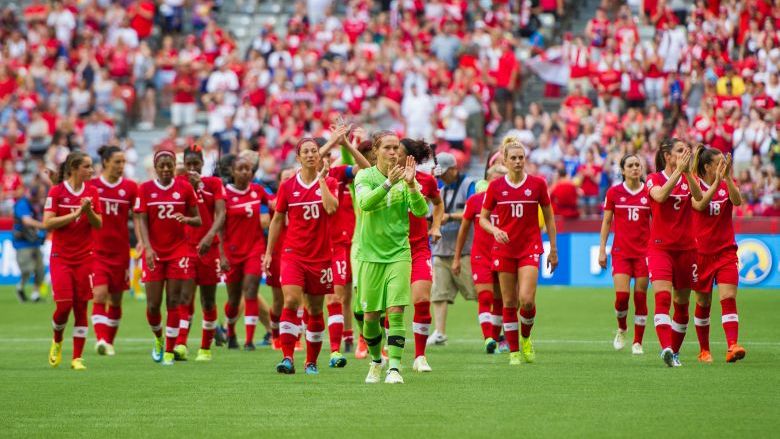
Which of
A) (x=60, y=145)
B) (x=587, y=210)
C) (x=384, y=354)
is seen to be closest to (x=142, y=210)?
(x=384, y=354)

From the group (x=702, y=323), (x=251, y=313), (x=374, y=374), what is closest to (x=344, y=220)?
(x=251, y=313)

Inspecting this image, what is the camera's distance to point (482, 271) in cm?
1703

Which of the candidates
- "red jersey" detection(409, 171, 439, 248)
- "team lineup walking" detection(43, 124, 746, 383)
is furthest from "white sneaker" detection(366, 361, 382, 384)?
"red jersey" detection(409, 171, 439, 248)

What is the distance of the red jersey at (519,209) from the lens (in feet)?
50.0

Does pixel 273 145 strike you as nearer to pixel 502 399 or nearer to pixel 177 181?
pixel 177 181

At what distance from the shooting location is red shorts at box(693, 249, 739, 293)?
14852mm

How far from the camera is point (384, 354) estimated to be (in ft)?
51.5

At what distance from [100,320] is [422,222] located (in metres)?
4.85

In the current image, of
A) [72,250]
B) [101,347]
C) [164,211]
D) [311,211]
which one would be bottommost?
[101,347]

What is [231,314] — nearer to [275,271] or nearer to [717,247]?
[275,271]

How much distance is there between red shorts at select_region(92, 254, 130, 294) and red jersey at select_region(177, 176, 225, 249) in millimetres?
907

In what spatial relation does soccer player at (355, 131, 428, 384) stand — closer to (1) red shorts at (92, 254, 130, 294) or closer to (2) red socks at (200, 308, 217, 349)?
(2) red socks at (200, 308, 217, 349)

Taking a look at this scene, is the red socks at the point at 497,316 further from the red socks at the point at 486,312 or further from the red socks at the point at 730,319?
the red socks at the point at 730,319

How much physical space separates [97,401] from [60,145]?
24.9m
